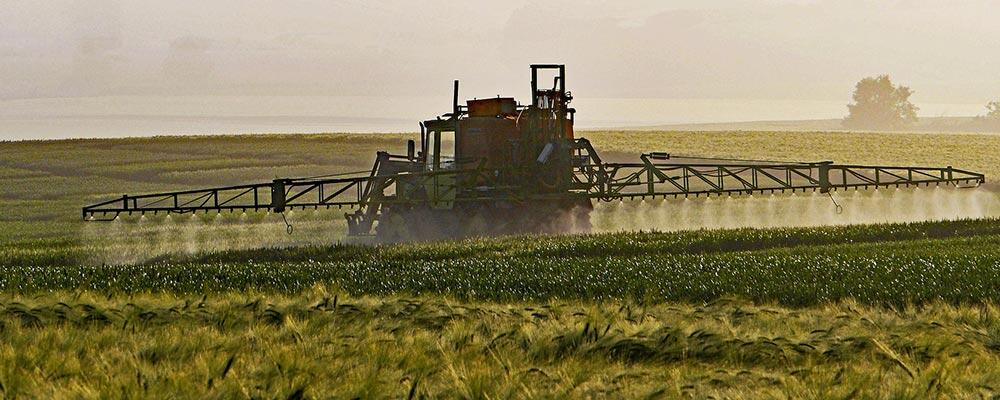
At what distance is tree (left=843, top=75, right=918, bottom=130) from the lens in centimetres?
14625

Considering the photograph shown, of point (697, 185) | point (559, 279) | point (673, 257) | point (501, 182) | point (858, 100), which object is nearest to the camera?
point (559, 279)

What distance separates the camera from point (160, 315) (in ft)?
31.5

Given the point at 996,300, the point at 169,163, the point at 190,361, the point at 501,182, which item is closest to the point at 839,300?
the point at 996,300

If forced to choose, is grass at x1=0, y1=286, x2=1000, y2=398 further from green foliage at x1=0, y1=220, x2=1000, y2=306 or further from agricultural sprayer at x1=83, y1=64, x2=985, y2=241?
agricultural sprayer at x1=83, y1=64, x2=985, y2=241

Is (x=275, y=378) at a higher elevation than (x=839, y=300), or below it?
higher

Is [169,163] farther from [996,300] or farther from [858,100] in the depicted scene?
[858,100]

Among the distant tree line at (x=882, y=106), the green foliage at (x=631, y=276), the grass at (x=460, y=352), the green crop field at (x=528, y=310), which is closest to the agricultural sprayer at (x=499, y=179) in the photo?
the green crop field at (x=528, y=310)

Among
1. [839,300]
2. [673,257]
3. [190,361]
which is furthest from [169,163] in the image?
[190,361]

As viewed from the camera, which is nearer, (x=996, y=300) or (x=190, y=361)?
(x=190, y=361)

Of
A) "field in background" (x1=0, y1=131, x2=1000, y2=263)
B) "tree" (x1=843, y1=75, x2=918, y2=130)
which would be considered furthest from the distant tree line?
→ "field in background" (x1=0, y1=131, x2=1000, y2=263)

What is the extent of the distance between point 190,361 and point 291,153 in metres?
57.4

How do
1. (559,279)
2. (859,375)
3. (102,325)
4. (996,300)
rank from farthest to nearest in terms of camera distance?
(559,279)
(996,300)
(102,325)
(859,375)

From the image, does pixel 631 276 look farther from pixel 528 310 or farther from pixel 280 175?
pixel 280 175

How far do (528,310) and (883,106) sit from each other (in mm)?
143453
